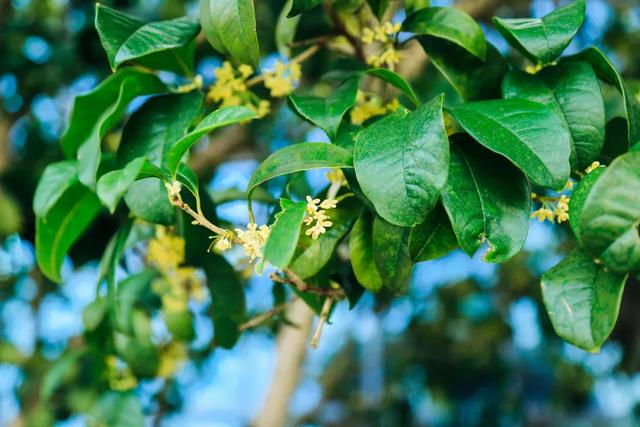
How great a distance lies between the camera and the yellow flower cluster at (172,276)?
923mm

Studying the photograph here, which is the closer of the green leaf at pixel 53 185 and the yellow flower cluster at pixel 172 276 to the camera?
the green leaf at pixel 53 185

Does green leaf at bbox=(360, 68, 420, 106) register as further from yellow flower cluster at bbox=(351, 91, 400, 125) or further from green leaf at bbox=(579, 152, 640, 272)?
green leaf at bbox=(579, 152, 640, 272)

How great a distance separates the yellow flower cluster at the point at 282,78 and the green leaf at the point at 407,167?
252 millimetres

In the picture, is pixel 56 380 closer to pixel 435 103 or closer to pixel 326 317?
pixel 326 317

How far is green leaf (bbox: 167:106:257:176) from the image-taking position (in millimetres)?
514

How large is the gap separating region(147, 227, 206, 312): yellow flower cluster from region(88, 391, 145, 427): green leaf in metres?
0.22

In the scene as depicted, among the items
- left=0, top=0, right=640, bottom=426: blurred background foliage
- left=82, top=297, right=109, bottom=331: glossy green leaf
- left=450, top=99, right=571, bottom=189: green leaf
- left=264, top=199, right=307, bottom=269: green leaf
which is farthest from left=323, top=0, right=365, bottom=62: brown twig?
left=82, top=297, right=109, bottom=331: glossy green leaf

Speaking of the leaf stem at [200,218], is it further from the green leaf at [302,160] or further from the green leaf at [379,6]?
the green leaf at [379,6]

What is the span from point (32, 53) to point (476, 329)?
2.55 metres

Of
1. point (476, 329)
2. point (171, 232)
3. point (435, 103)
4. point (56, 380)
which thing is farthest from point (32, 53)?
point (476, 329)

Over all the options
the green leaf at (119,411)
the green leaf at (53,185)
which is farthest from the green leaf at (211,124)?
the green leaf at (119,411)

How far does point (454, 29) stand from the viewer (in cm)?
70

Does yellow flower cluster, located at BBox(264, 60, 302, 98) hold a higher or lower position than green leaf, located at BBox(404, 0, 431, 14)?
lower

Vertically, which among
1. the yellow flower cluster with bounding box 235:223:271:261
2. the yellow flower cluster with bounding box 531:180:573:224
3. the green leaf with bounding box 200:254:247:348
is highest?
the yellow flower cluster with bounding box 235:223:271:261
